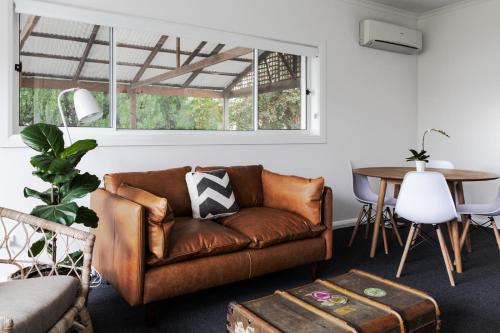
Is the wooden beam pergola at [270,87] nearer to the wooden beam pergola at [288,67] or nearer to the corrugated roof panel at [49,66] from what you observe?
the wooden beam pergola at [288,67]

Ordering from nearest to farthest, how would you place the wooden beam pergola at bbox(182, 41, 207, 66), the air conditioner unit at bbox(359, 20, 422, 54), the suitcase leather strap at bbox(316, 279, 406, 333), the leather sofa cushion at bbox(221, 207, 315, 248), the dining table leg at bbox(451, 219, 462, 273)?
1. the suitcase leather strap at bbox(316, 279, 406, 333)
2. the leather sofa cushion at bbox(221, 207, 315, 248)
3. the dining table leg at bbox(451, 219, 462, 273)
4. the wooden beam pergola at bbox(182, 41, 207, 66)
5. the air conditioner unit at bbox(359, 20, 422, 54)

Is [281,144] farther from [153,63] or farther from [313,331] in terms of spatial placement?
[313,331]

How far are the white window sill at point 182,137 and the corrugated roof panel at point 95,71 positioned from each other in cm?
42

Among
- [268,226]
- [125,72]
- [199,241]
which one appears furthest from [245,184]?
[125,72]

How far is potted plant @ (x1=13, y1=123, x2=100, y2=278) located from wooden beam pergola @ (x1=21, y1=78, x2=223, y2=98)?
891 mm

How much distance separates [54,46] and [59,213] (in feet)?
4.96

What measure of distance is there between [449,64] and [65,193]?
459 cm

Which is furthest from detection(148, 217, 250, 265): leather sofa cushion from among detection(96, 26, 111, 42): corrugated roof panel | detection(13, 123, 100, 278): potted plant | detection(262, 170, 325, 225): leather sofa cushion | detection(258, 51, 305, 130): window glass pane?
detection(258, 51, 305, 130): window glass pane

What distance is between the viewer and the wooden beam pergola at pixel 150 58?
3.38 m

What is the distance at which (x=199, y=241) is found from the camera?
240 centimetres

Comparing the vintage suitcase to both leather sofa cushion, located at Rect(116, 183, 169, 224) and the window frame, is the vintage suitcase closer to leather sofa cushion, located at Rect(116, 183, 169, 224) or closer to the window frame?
leather sofa cushion, located at Rect(116, 183, 169, 224)

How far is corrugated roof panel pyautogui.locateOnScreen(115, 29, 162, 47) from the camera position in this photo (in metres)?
3.29

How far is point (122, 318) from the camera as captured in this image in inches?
92.5

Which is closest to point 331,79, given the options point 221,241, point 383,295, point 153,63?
point 153,63
